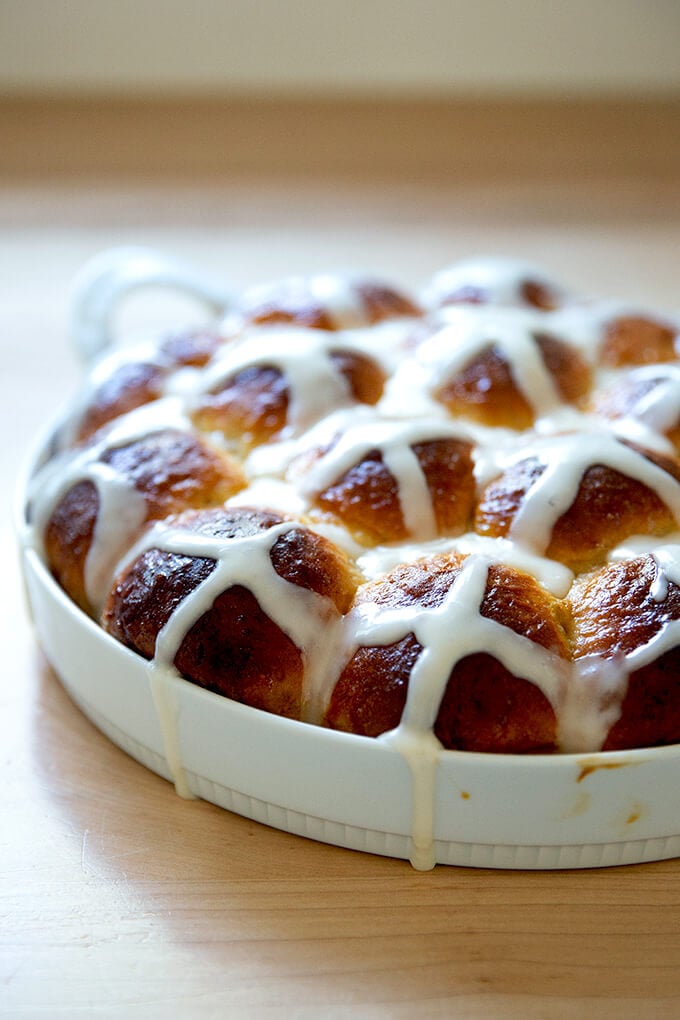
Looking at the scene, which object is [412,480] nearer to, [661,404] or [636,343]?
[661,404]

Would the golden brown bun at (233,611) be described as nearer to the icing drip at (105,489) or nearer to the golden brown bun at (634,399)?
the icing drip at (105,489)

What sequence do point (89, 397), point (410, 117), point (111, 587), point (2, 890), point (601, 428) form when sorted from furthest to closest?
point (410, 117)
point (89, 397)
point (601, 428)
point (111, 587)
point (2, 890)

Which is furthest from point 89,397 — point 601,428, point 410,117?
point 410,117

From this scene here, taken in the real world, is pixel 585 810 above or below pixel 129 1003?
above

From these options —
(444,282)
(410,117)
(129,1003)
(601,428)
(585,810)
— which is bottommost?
(129,1003)

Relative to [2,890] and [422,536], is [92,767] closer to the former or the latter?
[2,890]

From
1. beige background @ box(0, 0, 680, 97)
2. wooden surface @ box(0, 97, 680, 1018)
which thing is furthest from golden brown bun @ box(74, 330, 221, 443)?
beige background @ box(0, 0, 680, 97)

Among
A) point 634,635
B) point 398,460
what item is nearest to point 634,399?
point 398,460
